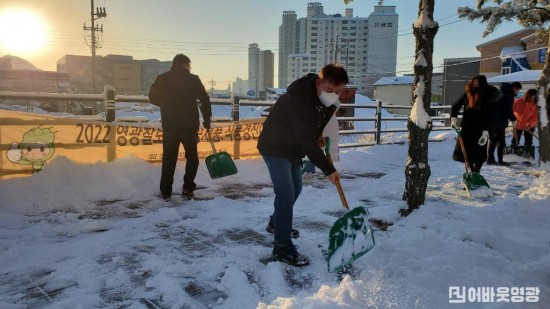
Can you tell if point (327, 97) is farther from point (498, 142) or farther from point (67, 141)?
point (498, 142)

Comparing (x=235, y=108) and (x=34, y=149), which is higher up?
(x=235, y=108)

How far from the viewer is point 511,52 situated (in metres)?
39.7

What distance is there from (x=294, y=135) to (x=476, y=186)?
400 cm

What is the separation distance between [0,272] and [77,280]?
674 millimetres

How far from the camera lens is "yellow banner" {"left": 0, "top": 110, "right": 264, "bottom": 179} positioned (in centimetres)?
554

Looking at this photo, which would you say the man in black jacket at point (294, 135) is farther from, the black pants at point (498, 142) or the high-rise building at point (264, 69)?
the high-rise building at point (264, 69)

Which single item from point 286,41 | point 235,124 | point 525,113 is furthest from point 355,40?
point 235,124

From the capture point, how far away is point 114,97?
6602mm

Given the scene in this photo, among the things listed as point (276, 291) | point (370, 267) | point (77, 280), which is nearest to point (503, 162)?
point (370, 267)

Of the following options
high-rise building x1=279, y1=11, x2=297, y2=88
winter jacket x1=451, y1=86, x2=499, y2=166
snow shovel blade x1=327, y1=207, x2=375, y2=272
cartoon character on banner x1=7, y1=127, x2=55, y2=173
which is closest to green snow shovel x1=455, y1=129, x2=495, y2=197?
winter jacket x1=451, y1=86, x2=499, y2=166

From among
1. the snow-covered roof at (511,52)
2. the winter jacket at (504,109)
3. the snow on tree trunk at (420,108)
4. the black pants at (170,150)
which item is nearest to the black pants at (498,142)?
the winter jacket at (504,109)

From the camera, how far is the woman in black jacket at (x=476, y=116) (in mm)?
6129

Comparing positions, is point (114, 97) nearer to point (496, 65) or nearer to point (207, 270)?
point (207, 270)

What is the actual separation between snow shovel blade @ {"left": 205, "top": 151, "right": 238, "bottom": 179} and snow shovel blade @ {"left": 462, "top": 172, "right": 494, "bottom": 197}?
11.6ft
